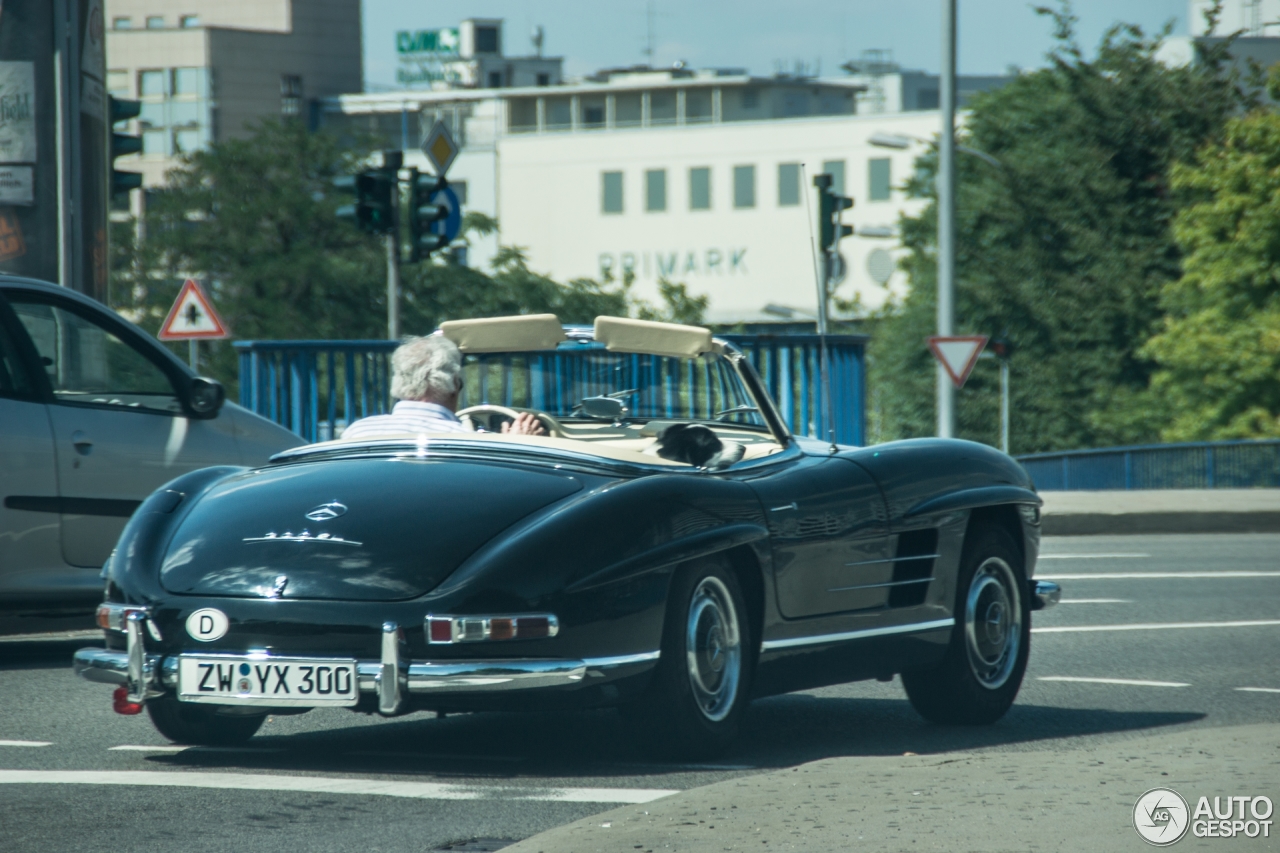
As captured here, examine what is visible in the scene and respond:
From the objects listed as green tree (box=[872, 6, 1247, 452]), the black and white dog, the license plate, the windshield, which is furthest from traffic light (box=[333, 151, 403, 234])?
green tree (box=[872, 6, 1247, 452])

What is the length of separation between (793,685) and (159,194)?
117 feet

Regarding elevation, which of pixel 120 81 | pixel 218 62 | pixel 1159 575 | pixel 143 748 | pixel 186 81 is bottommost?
pixel 1159 575

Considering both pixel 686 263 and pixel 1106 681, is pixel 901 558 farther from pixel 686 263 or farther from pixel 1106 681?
pixel 686 263

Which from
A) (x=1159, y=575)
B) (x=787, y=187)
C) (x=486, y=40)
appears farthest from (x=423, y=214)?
(x=486, y=40)

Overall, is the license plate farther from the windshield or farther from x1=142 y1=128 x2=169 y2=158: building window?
x1=142 y1=128 x2=169 y2=158: building window

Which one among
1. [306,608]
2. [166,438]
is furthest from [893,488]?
[166,438]

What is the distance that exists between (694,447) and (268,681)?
1.69 meters

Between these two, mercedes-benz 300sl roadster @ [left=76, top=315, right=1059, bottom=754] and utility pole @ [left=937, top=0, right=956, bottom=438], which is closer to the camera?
mercedes-benz 300sl roadster @ [left=76, top=315, right=1059, bottom=754]

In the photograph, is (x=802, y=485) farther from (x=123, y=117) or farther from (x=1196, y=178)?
(x=1196, y=178)

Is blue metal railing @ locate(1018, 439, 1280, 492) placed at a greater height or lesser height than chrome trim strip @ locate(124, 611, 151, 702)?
lesser

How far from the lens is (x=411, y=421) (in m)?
6.62

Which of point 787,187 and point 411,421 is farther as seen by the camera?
point 787,187

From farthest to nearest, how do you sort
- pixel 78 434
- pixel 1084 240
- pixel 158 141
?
1. pixel 158 141
2. pixel 1084 240
3. pixel 78 434

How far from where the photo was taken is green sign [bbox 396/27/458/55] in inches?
4761
